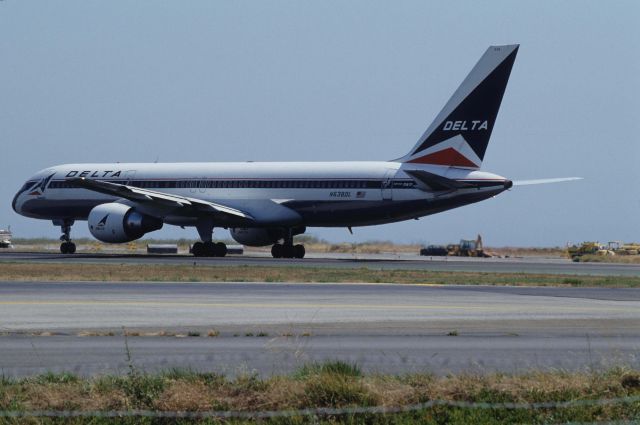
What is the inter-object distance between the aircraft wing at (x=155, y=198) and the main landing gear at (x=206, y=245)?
1211 millimetres

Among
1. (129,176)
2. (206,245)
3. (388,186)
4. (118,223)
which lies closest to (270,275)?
(388,186)

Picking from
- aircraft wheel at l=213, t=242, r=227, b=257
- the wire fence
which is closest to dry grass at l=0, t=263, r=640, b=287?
aircraft wheel at l=213, t=242, r=227, b=257

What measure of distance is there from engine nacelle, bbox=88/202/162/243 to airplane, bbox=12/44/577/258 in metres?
0.05

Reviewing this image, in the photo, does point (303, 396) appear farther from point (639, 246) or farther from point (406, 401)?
point (639, 246)

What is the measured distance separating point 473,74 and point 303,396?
141 feet

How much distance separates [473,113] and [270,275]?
18306mm

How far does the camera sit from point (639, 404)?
1076cm

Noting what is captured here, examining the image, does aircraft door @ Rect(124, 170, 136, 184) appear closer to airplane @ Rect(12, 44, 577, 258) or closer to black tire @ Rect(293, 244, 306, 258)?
airplane @ Rect(12, 44, 577, 258)

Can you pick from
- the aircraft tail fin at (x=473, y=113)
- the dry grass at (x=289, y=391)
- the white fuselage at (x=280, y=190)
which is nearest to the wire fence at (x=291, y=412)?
the dry grass at (x=289, y=391)

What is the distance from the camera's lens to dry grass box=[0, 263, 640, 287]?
117 feet

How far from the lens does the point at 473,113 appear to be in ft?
172

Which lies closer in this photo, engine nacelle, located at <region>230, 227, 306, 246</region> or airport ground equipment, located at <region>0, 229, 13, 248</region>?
engine nacelle, located at <region>230, 227, 306, 246</region>

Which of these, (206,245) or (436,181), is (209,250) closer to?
(206,245)

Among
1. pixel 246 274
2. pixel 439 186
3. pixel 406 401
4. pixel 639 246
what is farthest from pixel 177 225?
pixel 406 401
